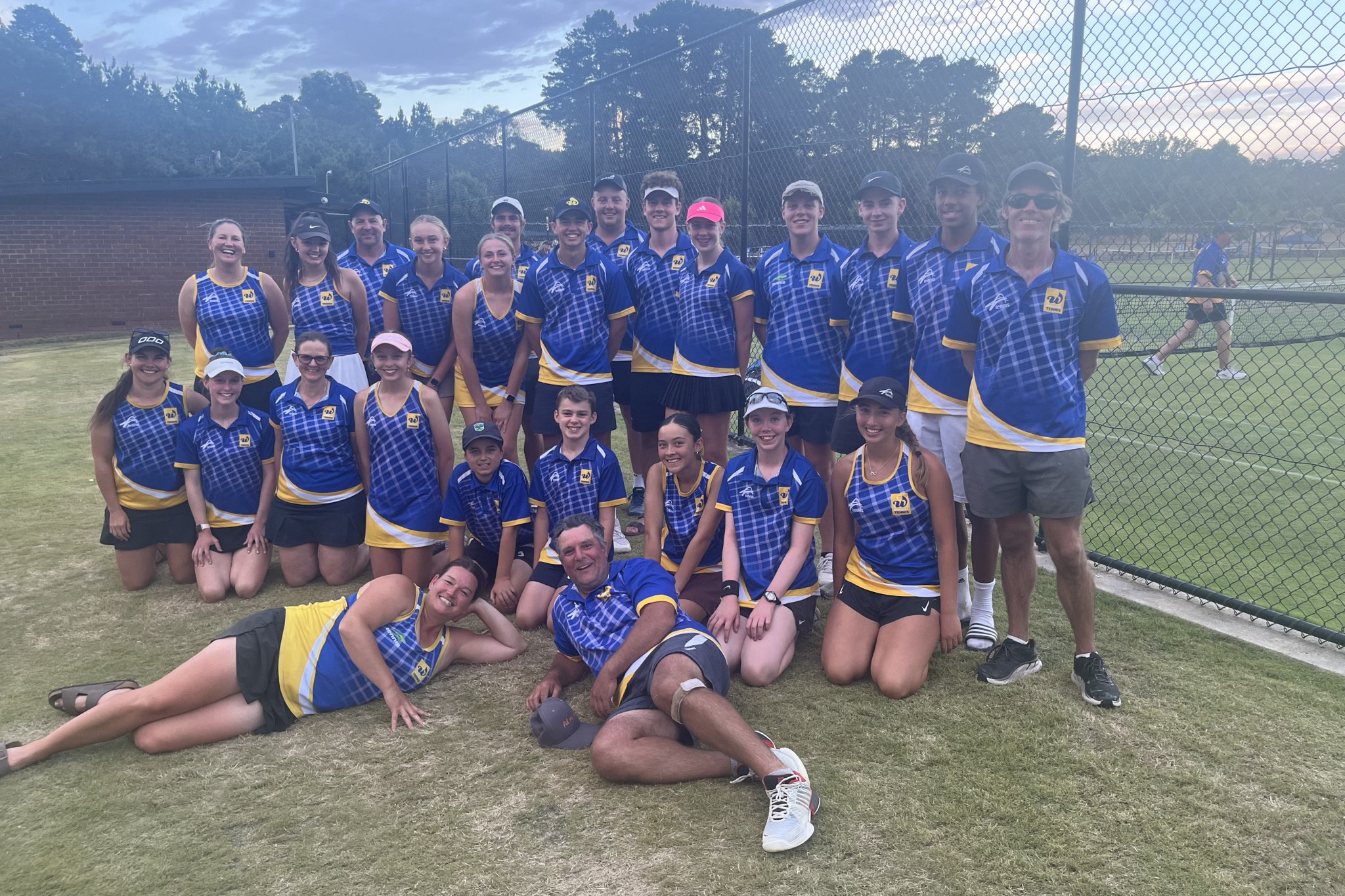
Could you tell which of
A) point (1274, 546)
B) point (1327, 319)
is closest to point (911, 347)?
point (1274, 546)

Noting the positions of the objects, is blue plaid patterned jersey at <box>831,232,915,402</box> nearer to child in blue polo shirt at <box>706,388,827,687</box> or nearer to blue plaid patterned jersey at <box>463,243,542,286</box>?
child in blue polo shirt at <box>706,388,827,687</box>

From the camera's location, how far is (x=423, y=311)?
5.86 meters

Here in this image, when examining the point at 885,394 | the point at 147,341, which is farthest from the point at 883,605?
the point at 147,341

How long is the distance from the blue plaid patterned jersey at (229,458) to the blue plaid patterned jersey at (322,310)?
0.82 meters

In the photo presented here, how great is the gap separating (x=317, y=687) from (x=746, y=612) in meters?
1.79

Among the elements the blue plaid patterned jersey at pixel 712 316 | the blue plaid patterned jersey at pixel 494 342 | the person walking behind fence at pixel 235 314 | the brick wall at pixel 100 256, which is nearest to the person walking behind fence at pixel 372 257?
the person walking behind fence at pixel 235 314

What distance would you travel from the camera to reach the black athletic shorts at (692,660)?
321 cm

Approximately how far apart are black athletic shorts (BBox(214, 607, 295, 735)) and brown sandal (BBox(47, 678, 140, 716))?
52 cm

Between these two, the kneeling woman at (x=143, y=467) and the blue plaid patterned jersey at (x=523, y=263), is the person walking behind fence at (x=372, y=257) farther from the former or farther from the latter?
the kneeling woman at (x=143, y=467)

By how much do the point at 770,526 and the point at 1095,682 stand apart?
1.43 meters

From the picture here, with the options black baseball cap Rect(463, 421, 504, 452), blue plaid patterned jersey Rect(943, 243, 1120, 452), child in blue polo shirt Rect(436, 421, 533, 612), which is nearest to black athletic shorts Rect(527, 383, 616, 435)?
child in blue polo shirt Rect(436, 421, 533, 612)

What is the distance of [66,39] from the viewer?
58.8 metres

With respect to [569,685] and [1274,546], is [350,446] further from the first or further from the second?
[1274,546]

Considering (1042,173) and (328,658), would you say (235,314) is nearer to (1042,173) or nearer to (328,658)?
(328,658)
